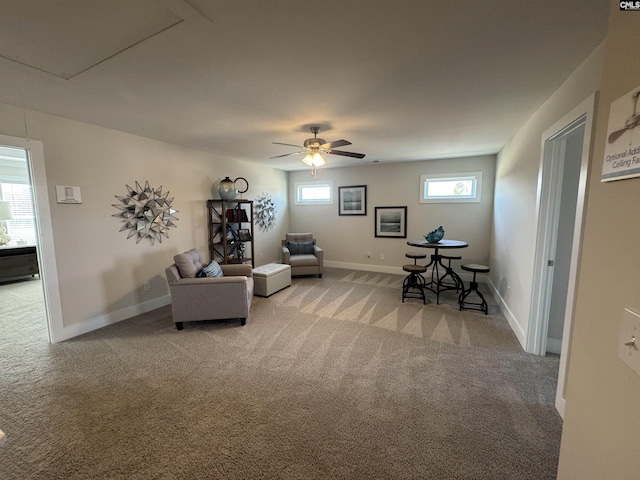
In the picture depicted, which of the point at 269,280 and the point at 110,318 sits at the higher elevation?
the point at 269,280

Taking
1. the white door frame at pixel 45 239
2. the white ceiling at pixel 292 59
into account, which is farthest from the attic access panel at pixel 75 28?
the white door frame at pixel 45 239

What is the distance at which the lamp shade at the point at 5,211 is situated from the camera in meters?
5.60

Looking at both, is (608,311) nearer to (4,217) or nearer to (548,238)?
(548,238)

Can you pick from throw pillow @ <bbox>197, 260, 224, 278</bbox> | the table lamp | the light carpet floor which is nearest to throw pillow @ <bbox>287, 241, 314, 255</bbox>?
throw pillow @ <bbox>197, 260, 224, 278</bbox>

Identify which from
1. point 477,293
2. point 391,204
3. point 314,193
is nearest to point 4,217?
point 314,193

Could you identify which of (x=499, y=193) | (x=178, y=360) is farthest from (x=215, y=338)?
(x=499, y=193)

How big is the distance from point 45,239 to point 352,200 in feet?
16.9

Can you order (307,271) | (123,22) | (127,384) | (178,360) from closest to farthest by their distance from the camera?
(123,22) → (127,384) → (178,360) → (307,271)

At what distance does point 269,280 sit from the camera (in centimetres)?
446

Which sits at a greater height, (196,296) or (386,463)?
(196,296)

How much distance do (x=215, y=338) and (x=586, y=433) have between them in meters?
3.05

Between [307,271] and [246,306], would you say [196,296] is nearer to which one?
[246,306]

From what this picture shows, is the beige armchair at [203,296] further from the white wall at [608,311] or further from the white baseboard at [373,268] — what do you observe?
the white baseboard at [373,268]

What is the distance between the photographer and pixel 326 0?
1311 mm
